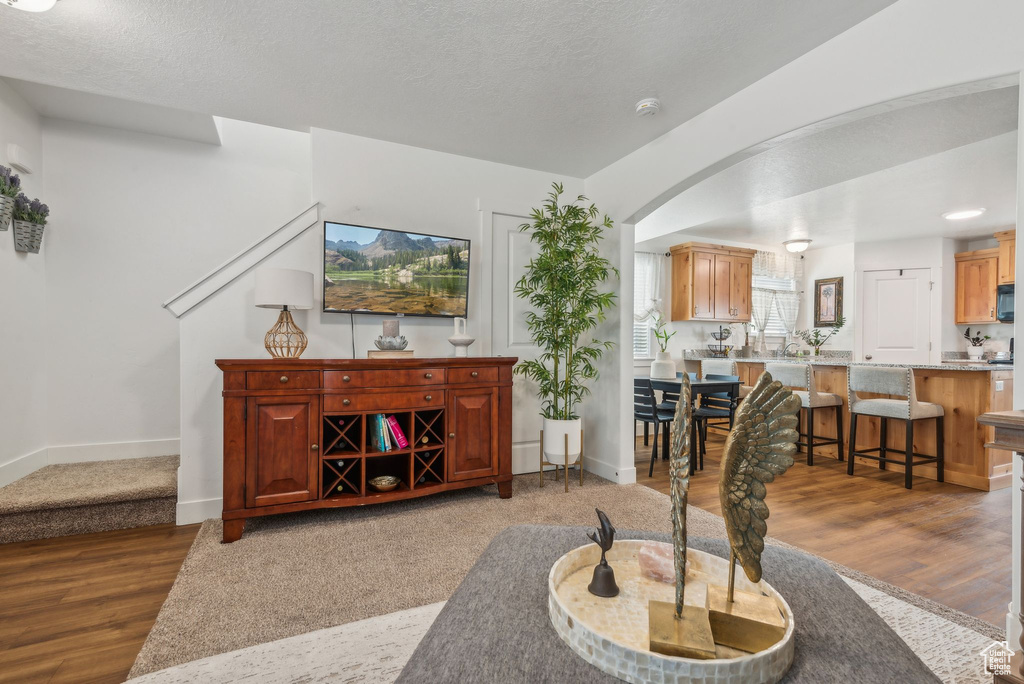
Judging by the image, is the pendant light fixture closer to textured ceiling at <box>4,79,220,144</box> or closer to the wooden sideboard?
the wooden sideboard

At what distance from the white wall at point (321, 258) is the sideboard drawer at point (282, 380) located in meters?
0.55

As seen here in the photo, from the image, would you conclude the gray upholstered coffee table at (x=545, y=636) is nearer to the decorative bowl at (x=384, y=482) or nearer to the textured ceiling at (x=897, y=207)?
the decorative bowl at (x=384, y=482)

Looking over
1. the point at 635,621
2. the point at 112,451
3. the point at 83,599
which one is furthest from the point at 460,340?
the point at 112,451

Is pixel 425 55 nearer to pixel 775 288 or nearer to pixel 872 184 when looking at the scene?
pixel 872 184

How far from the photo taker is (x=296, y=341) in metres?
3.06

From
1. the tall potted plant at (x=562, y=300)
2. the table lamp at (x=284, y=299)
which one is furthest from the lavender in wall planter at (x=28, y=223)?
the tall potted plant at (x=562, y=300)

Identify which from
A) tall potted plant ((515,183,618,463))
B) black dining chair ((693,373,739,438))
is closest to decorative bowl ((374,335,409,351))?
tall potted plant ((515,183,618,463))

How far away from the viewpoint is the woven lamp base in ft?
9.37

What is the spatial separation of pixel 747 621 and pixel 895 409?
4.10m

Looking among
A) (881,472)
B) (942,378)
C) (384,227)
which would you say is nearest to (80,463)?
(384,227)

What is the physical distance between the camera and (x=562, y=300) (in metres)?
3.62

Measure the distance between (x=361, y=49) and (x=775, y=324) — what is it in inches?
269

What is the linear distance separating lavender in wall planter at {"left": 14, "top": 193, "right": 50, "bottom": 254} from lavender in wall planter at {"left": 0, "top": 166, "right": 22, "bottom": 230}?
0.07 m

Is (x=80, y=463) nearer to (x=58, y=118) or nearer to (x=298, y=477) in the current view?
(x=298, y=477)
